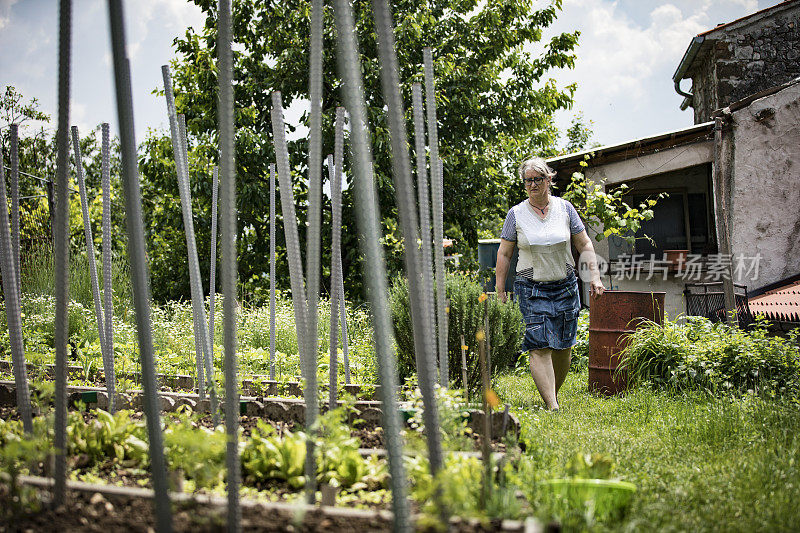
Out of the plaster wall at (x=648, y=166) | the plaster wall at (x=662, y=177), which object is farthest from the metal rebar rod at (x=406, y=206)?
the plaster wall at (x=648, y=166)

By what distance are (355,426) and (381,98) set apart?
802 cm

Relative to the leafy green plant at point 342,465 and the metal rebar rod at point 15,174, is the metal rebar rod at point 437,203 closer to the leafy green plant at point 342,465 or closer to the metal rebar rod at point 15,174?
the leafy green plant at point 342,465

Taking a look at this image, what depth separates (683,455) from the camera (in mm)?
2459

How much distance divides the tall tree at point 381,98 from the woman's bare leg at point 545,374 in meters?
5.73

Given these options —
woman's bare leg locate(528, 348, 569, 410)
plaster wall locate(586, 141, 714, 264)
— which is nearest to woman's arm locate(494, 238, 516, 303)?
woman's bare leg locate(528, 348, 569, 410)

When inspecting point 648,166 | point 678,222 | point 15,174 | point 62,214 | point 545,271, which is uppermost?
point 648,166

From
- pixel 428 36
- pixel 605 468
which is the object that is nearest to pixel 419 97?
pixel 605 468

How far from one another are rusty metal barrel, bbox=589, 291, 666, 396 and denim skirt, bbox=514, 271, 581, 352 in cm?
57

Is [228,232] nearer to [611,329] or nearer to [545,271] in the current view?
[545,271]

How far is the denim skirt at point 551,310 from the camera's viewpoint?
374 centimetres

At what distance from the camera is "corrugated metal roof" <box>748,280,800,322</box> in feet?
18.8

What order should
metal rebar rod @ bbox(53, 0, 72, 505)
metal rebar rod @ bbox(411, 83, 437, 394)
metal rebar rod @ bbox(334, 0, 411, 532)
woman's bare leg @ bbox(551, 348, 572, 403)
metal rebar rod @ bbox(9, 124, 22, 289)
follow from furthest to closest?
woman's bare leg @ bbox(551, 348, 572, 403) → metal rebar rod @ bbox(9, 124, 22, 289) → metal rebar rod @ bbox(411, 83, 437, 394) → metal rebar rod @ bbox(53, 0, 72, 505) → metal rebar rod @ bbox(334, 0, 411, 532)

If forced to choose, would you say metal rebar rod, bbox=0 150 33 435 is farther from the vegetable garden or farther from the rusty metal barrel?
the rusty metal barrel

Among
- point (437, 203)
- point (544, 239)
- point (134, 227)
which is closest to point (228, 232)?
point (134, 227)
